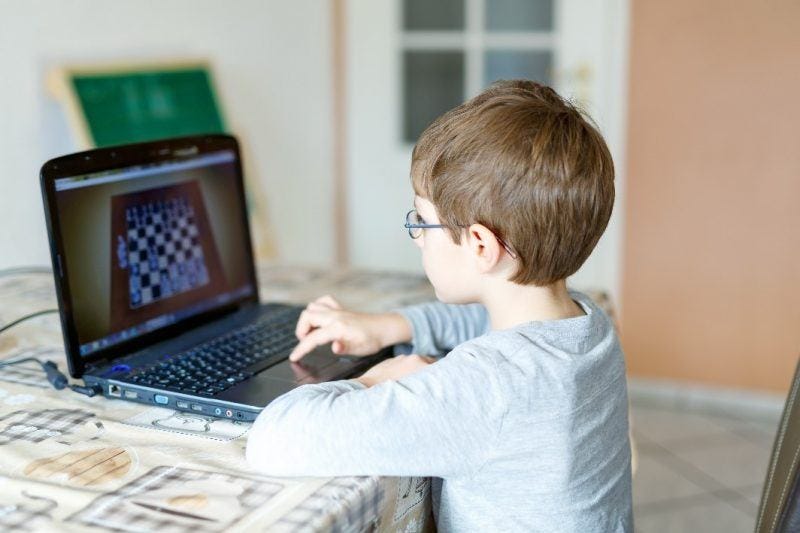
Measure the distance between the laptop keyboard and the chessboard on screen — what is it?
3.6 inches

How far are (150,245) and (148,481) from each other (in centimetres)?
48

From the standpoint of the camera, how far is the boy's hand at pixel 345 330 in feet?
4.05

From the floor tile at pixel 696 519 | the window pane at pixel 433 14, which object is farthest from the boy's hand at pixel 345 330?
the window pane at pixel 433 14

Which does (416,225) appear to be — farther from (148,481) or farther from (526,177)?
(148,481)

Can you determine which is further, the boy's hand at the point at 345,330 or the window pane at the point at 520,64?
the window pane at the point at 520,64

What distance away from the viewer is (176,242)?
138 centimetres

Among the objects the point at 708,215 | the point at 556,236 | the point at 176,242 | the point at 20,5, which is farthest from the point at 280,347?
the point at 708,215

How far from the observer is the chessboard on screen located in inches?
50.0

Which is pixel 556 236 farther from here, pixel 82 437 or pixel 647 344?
pixel 647 344

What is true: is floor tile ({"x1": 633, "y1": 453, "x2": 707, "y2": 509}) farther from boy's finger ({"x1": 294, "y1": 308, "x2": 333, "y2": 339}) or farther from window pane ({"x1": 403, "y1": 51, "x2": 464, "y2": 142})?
boy's finger ({"x1": 294, "y1": 308, "x2": 333, "y2": 339})

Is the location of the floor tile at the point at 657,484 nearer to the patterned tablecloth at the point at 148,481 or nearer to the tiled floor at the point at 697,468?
the tiled floor at the point at 697,468

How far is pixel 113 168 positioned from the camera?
127cm

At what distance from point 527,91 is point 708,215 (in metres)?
1.97

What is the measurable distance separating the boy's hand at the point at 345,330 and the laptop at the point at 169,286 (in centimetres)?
2
